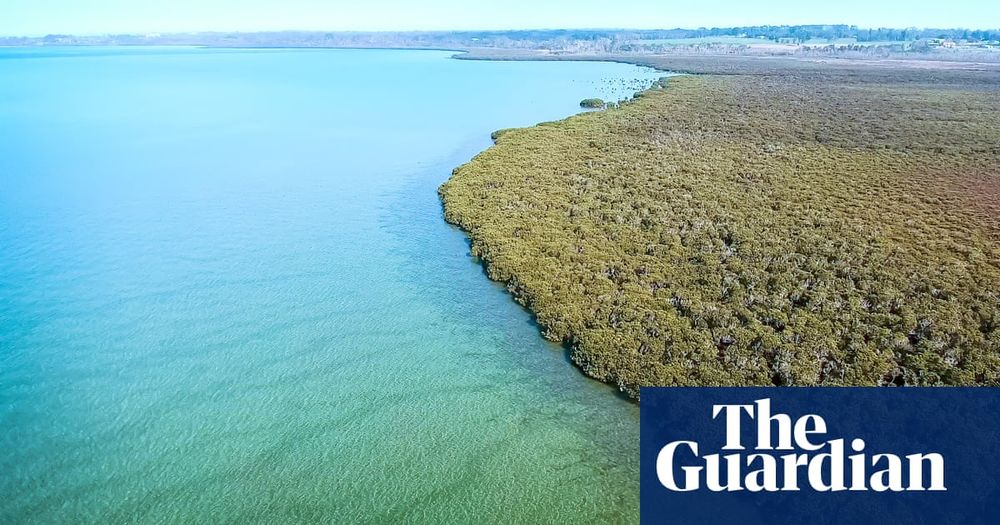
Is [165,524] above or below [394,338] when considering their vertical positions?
below

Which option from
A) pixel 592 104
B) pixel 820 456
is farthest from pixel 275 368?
pixel 592 104

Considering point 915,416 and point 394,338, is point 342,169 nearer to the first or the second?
point 394,338

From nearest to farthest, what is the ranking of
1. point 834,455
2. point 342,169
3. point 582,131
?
point 834,455
point 342,169
point 582,131

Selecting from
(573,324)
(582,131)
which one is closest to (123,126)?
(582,131)

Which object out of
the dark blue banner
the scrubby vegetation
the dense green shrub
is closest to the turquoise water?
the dark blue banner

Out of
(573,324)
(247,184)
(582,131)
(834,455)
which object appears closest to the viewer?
(834,455)

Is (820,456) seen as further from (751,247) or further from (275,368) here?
(275,368)

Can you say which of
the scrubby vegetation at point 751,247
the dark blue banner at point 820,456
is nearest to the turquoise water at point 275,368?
the dark blue banner at point 820,456
